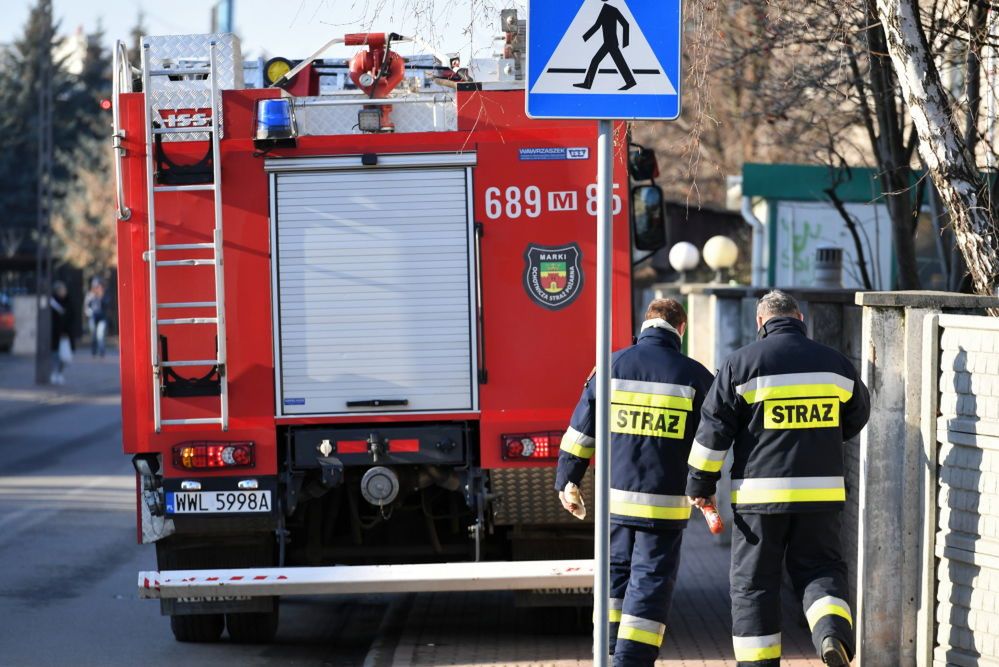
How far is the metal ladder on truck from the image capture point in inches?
286

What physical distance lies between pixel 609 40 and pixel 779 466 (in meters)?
2.19

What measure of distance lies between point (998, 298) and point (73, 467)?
12.8 metres

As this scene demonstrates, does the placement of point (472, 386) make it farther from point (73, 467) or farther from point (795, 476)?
point (73, 467)

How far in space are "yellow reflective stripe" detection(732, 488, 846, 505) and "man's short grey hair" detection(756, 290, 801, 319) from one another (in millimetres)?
777

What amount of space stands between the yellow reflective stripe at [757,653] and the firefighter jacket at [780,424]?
23.2 inches

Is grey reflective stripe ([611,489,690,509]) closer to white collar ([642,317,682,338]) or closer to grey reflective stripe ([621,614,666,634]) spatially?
grey reflective stripe ([621,614,666,634])

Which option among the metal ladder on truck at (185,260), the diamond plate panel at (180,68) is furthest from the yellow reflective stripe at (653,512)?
the diamond plate panel at (180,68)

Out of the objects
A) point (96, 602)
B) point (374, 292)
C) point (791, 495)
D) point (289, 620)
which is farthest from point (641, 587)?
point (96, 602)

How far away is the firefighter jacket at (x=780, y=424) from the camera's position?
A: 6164 mm

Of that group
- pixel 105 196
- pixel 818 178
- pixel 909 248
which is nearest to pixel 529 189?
pixel 909 248

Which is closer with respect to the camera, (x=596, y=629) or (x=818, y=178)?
(x=596, y=629)

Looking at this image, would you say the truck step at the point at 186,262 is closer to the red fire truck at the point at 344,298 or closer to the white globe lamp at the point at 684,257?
the red fire truck at the point at 344,298

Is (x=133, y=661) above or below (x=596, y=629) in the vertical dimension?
below

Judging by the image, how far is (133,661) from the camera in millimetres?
7777
